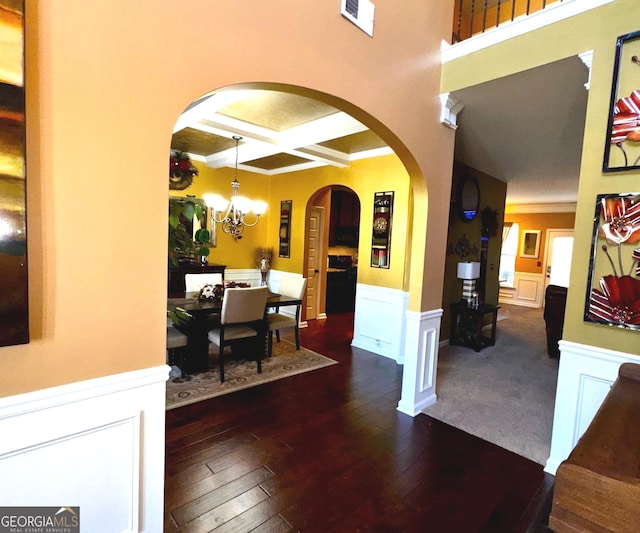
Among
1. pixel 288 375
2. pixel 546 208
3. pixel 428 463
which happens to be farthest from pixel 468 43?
pixel 546 208

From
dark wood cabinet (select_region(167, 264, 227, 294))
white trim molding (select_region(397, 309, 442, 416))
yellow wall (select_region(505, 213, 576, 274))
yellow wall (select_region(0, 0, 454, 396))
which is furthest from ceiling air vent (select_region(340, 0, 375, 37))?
yellow wall (select_region(505, 213, 576, 274))

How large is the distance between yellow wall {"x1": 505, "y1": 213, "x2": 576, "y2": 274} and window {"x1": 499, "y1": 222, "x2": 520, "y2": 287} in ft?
0.31

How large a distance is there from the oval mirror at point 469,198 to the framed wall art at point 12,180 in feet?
15.6

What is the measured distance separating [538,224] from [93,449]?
9776 millimetres

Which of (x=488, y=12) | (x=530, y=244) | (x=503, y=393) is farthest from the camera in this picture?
(x=530, y=244)

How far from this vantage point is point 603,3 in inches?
78.8

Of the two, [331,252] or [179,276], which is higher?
[331,252]

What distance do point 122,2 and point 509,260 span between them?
9705 mm

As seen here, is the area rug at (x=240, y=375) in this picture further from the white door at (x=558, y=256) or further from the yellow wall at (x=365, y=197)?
the white door at (x=558, y=256)

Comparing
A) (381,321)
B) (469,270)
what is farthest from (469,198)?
(381,321)

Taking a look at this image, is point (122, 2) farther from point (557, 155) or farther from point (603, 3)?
point (557, 155)

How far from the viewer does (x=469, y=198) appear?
15.8 ft

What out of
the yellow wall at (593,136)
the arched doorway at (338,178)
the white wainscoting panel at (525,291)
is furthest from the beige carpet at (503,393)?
the white wainscoting panel at (525,291)

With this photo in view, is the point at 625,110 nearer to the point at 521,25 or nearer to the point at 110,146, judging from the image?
the point at 521,25
